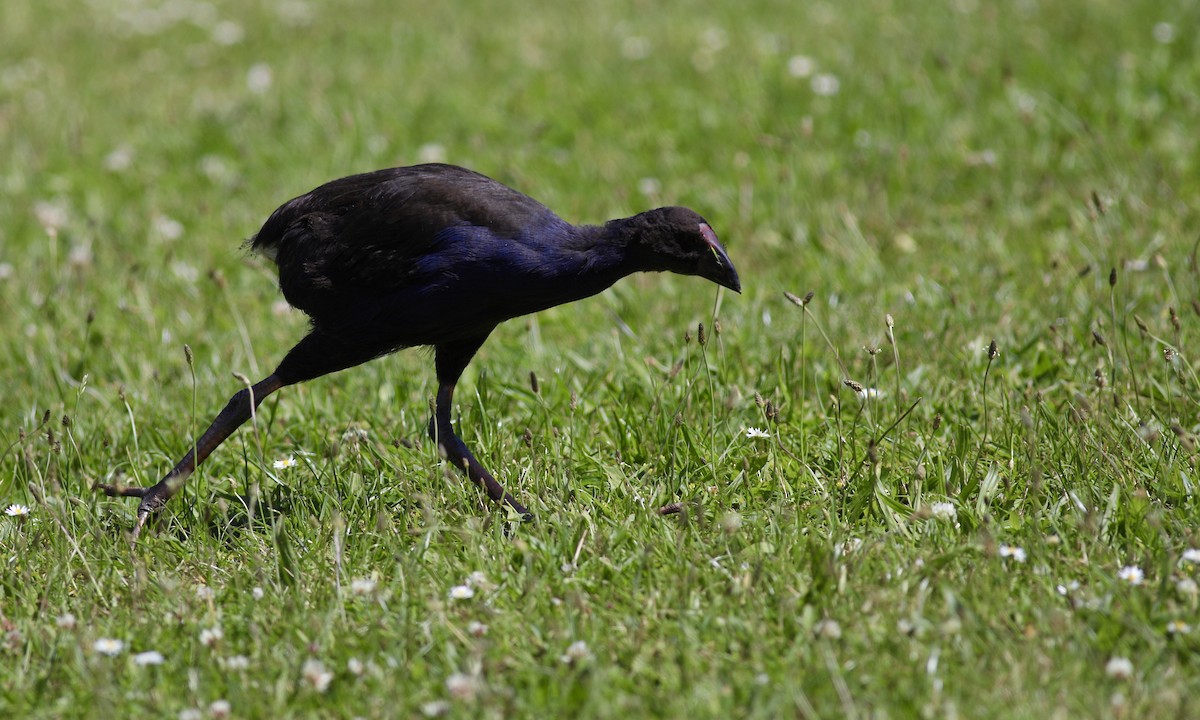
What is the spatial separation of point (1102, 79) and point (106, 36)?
7236mm

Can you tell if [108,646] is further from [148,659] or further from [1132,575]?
[1132,575]

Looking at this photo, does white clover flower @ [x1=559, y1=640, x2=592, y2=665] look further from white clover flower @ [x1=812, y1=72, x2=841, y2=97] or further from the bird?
white clover flower @ [x1=812, y1=72, x2=841, y2=97]

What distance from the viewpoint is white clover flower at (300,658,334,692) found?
9.47ft

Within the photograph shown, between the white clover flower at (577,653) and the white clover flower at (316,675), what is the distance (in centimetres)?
52

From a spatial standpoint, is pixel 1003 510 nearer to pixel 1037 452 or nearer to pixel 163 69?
pixel 1037 452

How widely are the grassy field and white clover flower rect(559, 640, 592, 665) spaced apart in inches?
0.5

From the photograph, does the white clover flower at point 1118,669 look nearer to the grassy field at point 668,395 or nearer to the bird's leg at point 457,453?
the grassy field at point 668,395

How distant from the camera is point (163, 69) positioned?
928 centimetres

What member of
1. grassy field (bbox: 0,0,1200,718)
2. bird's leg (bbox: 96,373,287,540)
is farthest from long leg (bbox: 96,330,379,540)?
grassy field (bbox: 0,0,1200,718)

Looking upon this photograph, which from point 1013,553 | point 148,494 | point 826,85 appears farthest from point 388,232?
point 826,85

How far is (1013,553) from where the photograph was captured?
3.23 m

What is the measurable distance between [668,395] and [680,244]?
827 mm

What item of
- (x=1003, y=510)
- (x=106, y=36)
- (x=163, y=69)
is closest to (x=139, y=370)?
(x=1003, y=510)

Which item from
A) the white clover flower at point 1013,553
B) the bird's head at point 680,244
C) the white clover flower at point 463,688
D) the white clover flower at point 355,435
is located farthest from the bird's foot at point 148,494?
the white clover flower at point 1013,553
